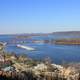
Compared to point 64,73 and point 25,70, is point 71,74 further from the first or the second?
point 25,70

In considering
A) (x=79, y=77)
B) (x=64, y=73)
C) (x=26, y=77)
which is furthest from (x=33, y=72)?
(x=79, y=77)

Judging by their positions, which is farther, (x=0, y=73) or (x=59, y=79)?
(x=0, y=73)

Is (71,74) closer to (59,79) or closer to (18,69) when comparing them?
(59,79)

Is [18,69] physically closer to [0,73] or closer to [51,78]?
[0,73]

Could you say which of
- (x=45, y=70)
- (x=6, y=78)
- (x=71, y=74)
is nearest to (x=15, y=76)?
(x=6, y=78)

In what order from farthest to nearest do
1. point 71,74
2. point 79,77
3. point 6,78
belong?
point 6,78 < point 71,74 < point 79,77

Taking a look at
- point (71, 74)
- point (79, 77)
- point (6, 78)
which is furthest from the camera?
point (6, 78)

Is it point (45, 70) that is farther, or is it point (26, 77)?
point (45, 70)

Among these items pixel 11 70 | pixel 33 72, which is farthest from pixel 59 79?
pixel 11 70
